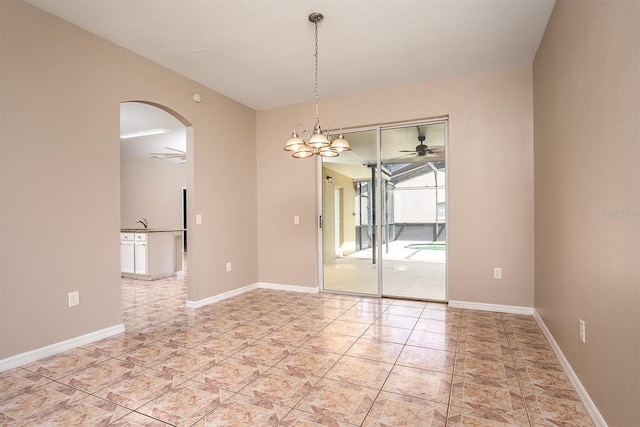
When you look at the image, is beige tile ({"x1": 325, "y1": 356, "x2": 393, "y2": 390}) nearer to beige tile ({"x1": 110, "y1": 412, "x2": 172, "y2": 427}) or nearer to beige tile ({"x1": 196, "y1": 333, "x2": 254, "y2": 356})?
beige tile ({"x1": 196, "y1": 333, "x2": 254, "y2": 356})

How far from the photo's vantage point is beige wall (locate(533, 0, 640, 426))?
1.41 meters

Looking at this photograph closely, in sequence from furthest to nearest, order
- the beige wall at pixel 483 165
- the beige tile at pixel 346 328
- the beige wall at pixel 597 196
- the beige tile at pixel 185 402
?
the beige wall at pixel 483 165 → the beige tile at pixel 346 328 → the beige tile at pixel 185 402 → the beige wall at pixel 597 196

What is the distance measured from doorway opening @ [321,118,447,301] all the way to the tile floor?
1038 mm

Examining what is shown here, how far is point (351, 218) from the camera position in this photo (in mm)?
4961

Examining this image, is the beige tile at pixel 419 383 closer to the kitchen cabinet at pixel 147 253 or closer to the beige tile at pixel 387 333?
the beige tile at pixel 387 333

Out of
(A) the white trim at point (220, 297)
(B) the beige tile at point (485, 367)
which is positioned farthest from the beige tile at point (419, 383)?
(A) the white trim at point (220, 297)

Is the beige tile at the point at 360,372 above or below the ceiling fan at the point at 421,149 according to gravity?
below

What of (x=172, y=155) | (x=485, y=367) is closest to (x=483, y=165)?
(x=485, y=367)

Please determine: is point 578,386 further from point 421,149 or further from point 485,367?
point 421,149

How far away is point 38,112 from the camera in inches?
103

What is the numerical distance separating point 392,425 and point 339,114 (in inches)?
150

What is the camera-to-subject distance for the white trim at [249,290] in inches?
162

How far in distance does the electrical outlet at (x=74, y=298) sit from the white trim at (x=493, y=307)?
3.83 meters

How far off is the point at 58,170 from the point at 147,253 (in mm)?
3273
